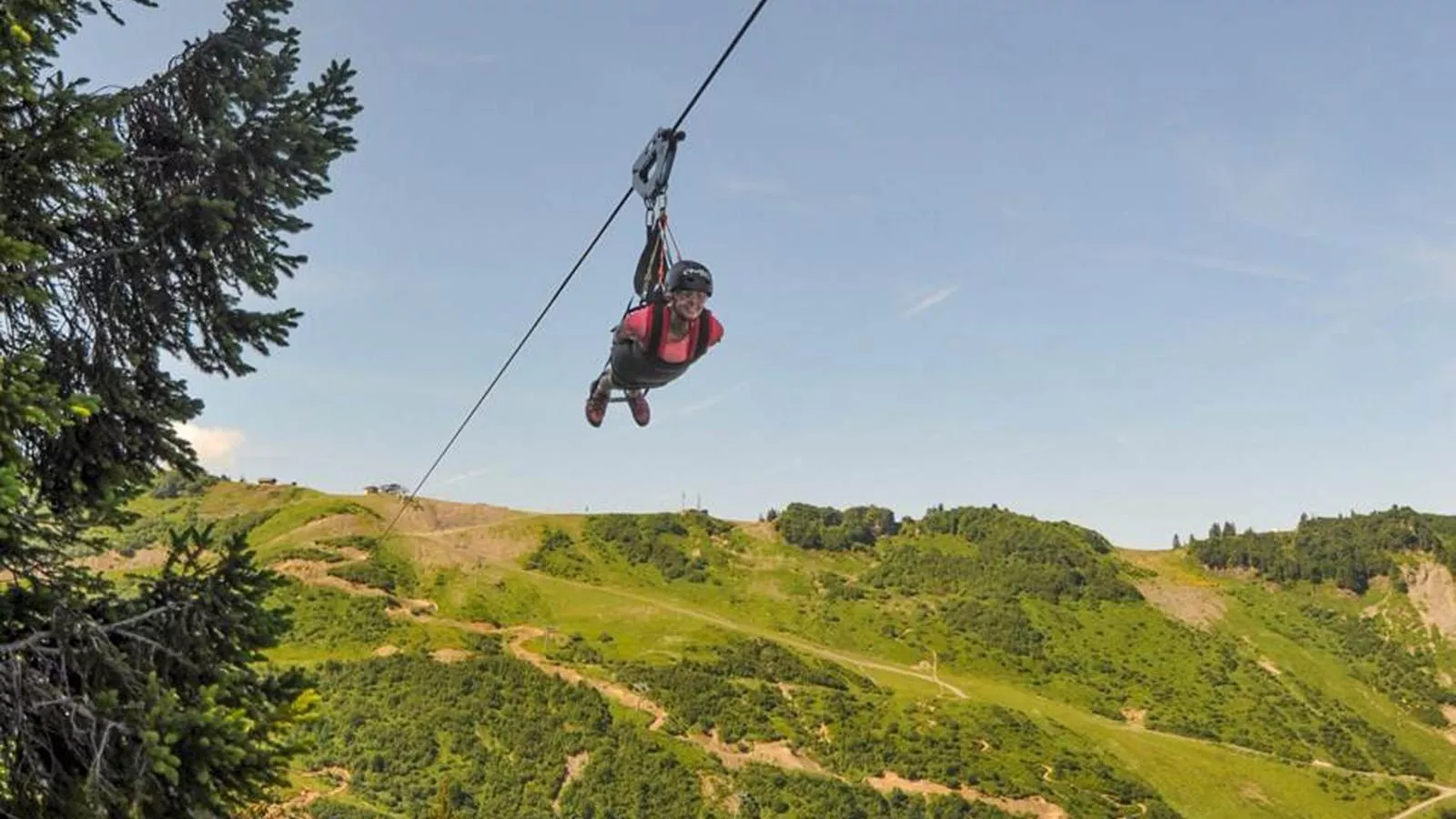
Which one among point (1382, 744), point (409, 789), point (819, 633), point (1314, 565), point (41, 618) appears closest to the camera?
point (41, 618)

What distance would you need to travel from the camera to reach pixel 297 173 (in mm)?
9328

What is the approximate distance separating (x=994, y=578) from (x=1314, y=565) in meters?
53.3

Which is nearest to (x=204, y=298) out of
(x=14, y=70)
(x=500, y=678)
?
(x=14, y=70)

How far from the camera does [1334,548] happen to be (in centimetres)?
13888

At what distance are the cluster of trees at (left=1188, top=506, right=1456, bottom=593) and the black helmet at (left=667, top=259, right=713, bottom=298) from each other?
158251 millimetres

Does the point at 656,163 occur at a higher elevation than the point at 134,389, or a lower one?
higher

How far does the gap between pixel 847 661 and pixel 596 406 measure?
9307cm

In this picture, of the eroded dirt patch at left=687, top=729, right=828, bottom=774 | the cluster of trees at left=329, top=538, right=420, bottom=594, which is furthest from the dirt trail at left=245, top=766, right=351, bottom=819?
the cluster of trees at left=329, top=538, right=420, bottom=594

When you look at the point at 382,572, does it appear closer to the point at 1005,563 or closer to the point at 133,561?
the point at 133,561

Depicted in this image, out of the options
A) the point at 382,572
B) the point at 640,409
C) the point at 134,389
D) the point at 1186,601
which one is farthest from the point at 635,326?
the point at 1186,601

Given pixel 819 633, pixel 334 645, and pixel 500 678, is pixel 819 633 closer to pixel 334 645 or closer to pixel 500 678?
pixel 500 678

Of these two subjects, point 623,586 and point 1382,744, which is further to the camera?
point 623,586

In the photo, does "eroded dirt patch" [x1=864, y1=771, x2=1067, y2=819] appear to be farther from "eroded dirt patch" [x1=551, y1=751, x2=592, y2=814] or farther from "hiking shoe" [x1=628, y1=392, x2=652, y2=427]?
"hiking shoe" [x1=628, y1=392, x2=652, y2=427]

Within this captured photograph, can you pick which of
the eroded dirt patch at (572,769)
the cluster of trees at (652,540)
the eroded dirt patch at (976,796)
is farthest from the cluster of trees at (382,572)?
the eroded dirt patch at (976,796)
